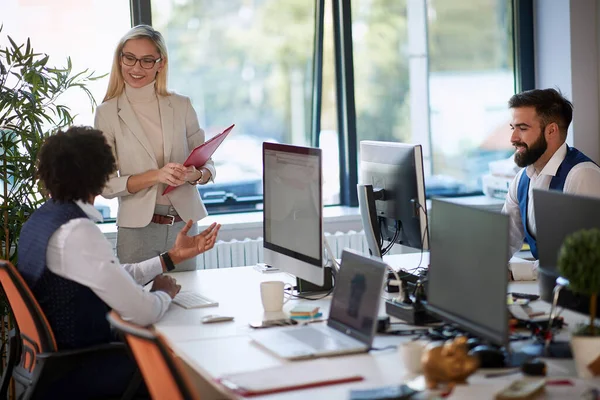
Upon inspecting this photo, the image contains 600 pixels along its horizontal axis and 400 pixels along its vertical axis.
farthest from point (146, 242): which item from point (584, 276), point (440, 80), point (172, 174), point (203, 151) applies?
point (440, 80)

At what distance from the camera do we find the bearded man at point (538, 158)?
11.7 feet

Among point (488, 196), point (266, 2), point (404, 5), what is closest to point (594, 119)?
point (488, 196)

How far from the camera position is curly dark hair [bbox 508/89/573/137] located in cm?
367

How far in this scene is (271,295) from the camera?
9.33 feet

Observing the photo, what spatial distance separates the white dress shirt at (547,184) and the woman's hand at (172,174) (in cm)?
137

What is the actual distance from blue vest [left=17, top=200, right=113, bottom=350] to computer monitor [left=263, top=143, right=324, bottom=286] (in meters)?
0.67

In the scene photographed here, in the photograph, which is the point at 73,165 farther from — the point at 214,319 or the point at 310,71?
the point at 310,71

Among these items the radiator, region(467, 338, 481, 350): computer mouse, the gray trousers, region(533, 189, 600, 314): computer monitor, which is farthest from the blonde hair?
region(467, 338, 481, 350): computer mouse

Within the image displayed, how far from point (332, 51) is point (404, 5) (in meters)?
0.56

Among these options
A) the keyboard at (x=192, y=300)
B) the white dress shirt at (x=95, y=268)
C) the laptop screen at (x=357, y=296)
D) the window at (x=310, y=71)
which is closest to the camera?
the laptop screen at (x=357, y=296)

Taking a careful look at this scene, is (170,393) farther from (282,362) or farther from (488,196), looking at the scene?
(488,196)

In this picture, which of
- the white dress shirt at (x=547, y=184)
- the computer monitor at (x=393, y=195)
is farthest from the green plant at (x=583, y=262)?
the white dress shirt at (x=547, y=184)

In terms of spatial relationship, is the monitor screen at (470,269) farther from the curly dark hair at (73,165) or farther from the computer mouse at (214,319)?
the curly dark hair at (73,165)

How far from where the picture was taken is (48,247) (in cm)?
265
